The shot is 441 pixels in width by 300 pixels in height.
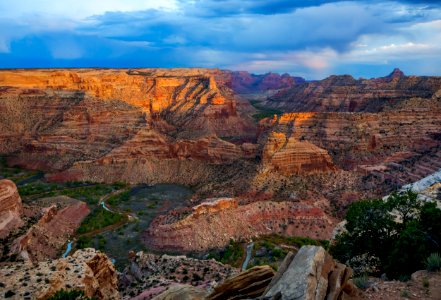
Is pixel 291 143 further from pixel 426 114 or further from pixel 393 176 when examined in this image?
pixel 426 114

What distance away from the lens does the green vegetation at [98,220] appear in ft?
170

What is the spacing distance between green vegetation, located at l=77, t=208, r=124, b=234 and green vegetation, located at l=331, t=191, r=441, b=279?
33.1 meters

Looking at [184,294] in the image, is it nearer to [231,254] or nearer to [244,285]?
[244,285]

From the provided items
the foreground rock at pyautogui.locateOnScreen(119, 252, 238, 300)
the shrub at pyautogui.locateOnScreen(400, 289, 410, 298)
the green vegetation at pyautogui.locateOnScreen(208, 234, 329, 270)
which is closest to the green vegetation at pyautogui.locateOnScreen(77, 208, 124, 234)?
the green vegetation at pyautogui.locateOnScreen(208, 234, 329, 270)

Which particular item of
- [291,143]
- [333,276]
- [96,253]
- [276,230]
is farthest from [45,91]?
[333,276]

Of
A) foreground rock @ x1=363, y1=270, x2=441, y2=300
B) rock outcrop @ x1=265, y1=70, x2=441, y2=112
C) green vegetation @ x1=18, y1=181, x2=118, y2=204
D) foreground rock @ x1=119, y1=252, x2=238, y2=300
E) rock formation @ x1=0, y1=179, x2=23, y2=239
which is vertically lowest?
green vegetation @ x1=18, y1=181, x2=118, y2=204

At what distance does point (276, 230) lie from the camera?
49.1 meters

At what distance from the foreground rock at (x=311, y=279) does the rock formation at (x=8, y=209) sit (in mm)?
33068

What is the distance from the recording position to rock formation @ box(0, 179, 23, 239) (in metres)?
39.7

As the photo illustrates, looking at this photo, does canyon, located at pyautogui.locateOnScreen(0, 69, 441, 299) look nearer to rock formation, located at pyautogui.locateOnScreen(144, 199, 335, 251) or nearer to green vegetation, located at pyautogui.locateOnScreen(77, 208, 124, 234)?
rock formation, located at pyautogui.locateOnScreen(144, 199, 335, 251)

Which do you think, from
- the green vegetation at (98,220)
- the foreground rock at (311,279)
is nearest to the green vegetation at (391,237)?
the foreground rock at (311,279)

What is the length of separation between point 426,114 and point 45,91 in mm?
90704

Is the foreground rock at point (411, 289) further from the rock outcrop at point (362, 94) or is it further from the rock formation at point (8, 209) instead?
the rock outcrop at point (362, 94)

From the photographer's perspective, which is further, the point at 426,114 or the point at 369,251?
the point at 426,114
